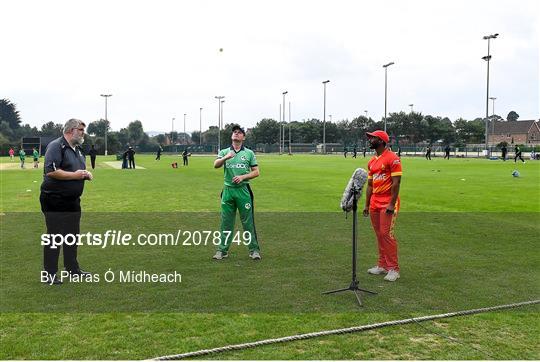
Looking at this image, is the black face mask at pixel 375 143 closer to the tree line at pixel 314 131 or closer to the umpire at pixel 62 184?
the umpire at pixel 62 184

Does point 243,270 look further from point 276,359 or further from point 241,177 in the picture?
point 276,359

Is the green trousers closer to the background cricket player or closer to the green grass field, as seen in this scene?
the green grass field

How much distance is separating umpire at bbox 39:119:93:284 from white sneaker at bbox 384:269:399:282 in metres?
4.05

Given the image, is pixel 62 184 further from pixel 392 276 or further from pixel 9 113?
pixel 9 113

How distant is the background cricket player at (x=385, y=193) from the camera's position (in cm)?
693

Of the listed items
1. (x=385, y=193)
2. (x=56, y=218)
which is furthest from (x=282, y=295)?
(x=56, y=218)

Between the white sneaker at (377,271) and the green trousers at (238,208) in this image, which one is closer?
the white sneaker at (377,271)

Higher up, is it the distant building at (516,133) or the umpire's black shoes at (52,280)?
the distant building at (516,133)

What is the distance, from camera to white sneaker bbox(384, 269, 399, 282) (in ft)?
23.2

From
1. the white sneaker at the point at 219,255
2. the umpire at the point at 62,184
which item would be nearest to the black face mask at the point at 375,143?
the white sneaker at the point at 219,255

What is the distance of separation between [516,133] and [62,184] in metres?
149

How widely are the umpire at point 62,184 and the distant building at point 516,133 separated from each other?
13719 centimetres

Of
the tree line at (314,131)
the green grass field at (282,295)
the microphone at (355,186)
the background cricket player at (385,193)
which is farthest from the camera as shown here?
the tree line at (314,131)

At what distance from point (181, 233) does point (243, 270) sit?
3.56 m
